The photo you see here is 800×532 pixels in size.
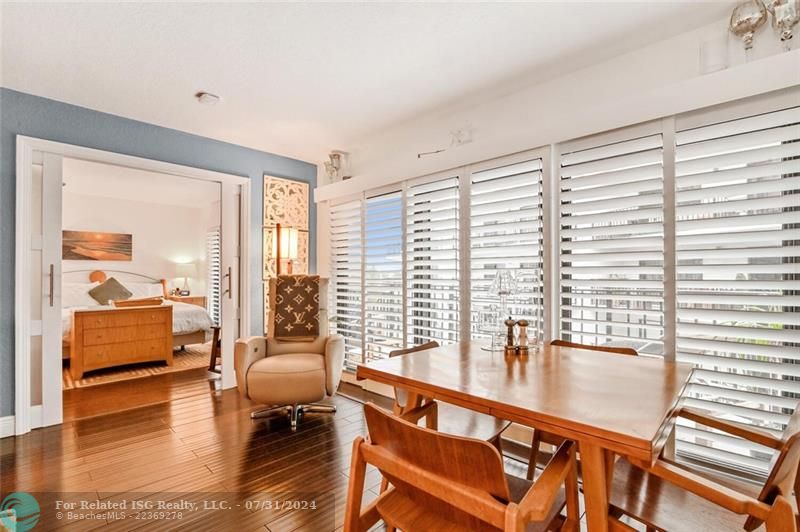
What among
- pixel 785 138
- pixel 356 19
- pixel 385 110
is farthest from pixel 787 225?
pixel 385 110

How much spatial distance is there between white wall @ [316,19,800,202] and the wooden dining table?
135cm

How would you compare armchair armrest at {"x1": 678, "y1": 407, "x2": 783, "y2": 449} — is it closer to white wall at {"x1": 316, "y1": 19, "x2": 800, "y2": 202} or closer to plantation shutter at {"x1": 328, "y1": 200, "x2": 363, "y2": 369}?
white wall at {"x1": 316, "y1": 19, "x2": 800, "y2": 202}

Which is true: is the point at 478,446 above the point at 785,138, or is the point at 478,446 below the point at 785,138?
below

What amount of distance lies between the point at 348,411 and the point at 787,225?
9.80 ft

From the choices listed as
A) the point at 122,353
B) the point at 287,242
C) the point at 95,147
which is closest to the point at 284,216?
the point at 287,242

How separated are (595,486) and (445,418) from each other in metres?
1.34

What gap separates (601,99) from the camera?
91.8 inches

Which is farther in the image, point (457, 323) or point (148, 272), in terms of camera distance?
point (148, 272)

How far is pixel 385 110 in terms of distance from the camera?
3129 mm

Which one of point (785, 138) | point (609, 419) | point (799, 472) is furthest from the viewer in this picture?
point (785, 138)

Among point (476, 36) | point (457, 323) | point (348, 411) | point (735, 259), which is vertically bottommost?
point (348, 411)

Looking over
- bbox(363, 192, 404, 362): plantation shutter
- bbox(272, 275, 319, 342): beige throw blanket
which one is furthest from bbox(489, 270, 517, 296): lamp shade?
bbox(272, 275, 319, 342): beige throw blanket

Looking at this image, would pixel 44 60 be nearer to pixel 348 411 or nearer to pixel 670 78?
pixel 348 411

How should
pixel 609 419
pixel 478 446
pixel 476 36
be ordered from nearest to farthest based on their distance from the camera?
pixel 478 446 < pixel 609 419 < pixel 476 36
